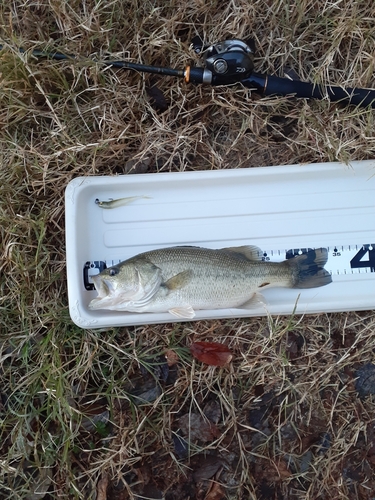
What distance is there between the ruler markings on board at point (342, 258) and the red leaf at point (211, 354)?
1.95 ft

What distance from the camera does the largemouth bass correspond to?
2432mm

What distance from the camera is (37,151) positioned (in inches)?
111

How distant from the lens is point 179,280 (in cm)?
244

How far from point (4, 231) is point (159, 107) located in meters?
1.22

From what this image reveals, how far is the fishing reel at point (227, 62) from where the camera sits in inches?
104

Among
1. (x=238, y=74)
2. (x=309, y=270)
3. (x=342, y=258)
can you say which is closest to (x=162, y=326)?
(x=309, y=270)

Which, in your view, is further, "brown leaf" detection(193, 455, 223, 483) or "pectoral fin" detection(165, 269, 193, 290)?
"brown leaf" detection(193, 455, 223, 483)

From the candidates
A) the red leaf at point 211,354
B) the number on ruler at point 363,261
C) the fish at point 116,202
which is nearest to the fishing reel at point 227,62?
the fish at point 116,202

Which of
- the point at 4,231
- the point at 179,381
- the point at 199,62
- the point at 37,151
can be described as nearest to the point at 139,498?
the point at 179,381

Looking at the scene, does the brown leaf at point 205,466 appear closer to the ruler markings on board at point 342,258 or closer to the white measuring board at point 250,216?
the white measuring board at point 250,216

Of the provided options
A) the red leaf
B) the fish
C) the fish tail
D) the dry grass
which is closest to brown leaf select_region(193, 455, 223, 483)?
the dry grass

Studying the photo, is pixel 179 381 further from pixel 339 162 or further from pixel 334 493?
pixel 339 162

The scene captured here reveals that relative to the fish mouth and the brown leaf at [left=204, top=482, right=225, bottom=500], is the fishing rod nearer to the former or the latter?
the fish mouth

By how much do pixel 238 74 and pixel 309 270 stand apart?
1192 millimetres
